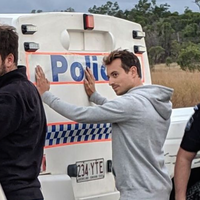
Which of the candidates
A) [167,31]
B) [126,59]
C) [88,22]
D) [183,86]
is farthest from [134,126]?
[167,31]

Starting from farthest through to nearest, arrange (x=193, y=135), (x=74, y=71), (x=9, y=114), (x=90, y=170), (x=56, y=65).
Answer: (x=90, y=170) → (x=74, y=71) → (x=56, y=65) → (x=193, y=135) → (x=9, y=114)

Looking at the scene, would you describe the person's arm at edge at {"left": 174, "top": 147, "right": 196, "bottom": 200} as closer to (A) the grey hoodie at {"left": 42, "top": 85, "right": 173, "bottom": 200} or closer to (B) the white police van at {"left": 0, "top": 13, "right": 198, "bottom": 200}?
(A) the grey hoodie at {"left": 42, "top": 85, "right": 173, "bottom": 200}

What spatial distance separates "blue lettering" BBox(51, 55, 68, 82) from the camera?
14.2 ft

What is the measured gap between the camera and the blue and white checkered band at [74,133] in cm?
430

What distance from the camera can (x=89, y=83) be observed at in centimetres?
456

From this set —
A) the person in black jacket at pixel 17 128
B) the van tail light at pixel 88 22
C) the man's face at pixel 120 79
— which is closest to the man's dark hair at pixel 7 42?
the person in black jacket at pixel 17 128

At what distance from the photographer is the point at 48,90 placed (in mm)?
4191

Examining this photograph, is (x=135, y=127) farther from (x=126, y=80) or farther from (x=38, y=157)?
(x=38, y=157)

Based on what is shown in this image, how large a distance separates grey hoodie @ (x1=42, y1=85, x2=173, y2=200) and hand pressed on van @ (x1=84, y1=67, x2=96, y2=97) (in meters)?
0.77

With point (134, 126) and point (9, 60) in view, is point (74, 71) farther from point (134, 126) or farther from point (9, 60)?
point (9, 60)

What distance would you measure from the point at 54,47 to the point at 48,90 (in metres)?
0.38

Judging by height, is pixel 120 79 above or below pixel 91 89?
above

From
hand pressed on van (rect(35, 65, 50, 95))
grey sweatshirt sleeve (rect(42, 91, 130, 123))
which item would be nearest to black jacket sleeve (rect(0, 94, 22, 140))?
grey sweatshirt sleeve (rect(42, 91, 130, 123))

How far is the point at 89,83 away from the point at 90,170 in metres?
0.68
